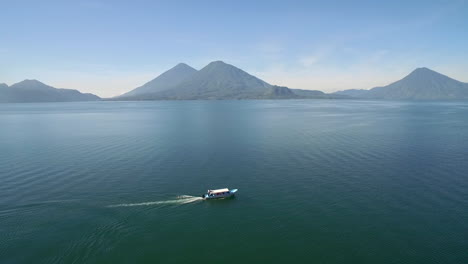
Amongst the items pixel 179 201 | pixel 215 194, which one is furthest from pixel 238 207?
pixel 179 201

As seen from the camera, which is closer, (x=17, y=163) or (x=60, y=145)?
(x=17, y=163)

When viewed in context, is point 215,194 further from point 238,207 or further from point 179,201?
point 179,201

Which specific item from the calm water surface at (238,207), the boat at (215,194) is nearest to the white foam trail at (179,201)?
the calm water surface at (238,207)

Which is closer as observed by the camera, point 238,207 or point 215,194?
point 238,207

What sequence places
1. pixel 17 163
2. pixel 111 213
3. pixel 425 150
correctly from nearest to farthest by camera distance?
pixel 111 213
pixel 17 163
pixel 425 150

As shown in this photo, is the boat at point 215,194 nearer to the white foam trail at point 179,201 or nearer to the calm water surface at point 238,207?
the calm water surface at point 238,207

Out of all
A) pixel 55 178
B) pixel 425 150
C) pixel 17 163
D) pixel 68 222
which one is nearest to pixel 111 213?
pixel 68 222

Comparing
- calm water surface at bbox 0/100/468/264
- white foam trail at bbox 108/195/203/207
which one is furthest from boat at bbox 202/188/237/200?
white foam trail at bbox 108/195/203/207

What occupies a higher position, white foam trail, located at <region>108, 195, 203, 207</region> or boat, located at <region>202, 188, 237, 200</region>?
boat, located at <region>202, 188, 237, 200</region>

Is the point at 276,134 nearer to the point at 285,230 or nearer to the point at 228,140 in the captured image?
the point at 228,140

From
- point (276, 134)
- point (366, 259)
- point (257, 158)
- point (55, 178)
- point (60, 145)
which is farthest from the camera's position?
→ point (276, 134)

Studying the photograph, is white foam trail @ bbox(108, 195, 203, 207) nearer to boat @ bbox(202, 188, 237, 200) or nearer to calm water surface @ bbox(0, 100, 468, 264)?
calm water surface @ bbox(0, 100, 468, 264)
